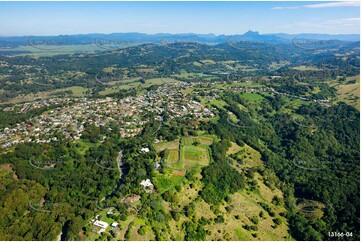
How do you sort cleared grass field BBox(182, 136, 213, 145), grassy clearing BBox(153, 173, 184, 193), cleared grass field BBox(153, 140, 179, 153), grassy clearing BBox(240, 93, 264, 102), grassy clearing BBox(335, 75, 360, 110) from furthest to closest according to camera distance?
grassy clearing BBox(240, 93, 264, 102)
grassy clearing BBox(335, 75, 360, 110)
cleared grass field BBox(182, 136, 213, 145)
cleared grass field BBox(153, 140, 179, 153)
grassy clearing BBox(153, 173, 184, 193)

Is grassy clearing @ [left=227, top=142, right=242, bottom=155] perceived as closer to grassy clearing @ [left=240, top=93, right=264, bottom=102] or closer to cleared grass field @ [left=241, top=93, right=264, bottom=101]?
grassy clearing @ [left=240, top=93, right=264, bottom=102]

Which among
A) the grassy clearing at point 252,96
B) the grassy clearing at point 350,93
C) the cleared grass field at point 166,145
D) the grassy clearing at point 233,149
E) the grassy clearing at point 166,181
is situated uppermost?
the grassy clearing at point 350,93

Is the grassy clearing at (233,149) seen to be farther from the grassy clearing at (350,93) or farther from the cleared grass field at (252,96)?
the grassy clearing at (350,93)

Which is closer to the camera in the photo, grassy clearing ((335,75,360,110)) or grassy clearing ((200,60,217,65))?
grassy clearing ((335,75,360,110))

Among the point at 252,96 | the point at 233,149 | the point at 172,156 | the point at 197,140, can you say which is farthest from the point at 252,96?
the point at 172,156

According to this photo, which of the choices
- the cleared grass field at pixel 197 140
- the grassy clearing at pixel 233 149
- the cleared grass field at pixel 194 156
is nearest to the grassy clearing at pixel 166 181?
the cleared grass field at pixel 194 156

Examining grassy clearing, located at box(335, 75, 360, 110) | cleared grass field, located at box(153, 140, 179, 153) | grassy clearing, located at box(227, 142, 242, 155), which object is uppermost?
grassy clearing, located at box(335, 75, 360, 110)

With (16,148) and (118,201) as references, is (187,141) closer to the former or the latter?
(118,201)

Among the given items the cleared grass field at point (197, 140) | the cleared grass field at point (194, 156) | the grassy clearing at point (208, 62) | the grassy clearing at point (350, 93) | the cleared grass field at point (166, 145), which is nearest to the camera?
the cleared grass field at point (194, 156)

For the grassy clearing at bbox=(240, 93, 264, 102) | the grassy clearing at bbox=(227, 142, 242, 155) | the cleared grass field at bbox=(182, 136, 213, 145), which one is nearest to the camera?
the cleared grass field at bbox=(182, 136, 213, 145)

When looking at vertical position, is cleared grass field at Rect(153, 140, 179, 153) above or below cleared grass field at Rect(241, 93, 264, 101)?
above

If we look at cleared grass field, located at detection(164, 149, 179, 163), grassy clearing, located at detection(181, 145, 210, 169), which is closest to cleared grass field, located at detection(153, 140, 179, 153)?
cleared grass field, located at detection(164, 149, 179, 163)

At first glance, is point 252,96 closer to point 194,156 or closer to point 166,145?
point 166,145
